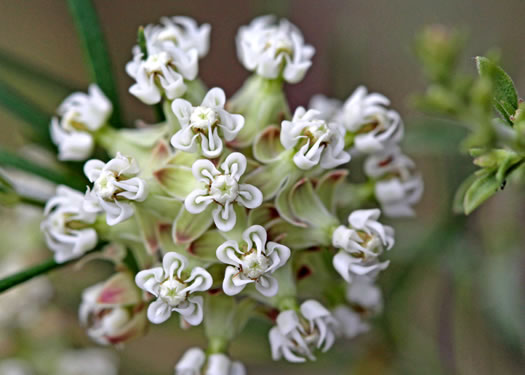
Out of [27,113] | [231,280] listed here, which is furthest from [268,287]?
[27,113]

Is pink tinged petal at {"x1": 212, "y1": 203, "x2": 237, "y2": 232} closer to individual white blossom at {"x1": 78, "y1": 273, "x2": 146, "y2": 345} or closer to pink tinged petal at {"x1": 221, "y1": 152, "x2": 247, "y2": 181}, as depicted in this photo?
pink tinged petal at {"x1": 221, "y1": 152, "x2": 247, "y2": 181}

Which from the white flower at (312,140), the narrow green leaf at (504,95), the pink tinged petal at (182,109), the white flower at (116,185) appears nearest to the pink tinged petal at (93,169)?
the white flower at (116,185)

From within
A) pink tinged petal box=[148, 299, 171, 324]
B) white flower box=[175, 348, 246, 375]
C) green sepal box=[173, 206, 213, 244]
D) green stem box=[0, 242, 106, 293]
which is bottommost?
white flower box=[175, 348, 246, 375]

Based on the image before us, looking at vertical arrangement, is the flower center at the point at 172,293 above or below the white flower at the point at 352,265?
below

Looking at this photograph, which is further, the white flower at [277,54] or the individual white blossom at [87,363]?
the individual white blossom at [87,363]

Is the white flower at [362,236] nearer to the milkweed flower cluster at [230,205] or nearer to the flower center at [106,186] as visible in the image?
the milkweed flower cluster at [230,205]

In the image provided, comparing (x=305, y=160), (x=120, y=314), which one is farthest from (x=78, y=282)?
(x=305, y=160)

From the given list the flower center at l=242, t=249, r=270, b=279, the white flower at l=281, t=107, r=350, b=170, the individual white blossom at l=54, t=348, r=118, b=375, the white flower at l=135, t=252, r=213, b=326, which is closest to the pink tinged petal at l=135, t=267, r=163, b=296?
the white flower at l=135, t=252, r=213, b=326

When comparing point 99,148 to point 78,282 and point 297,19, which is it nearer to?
point 78,282
